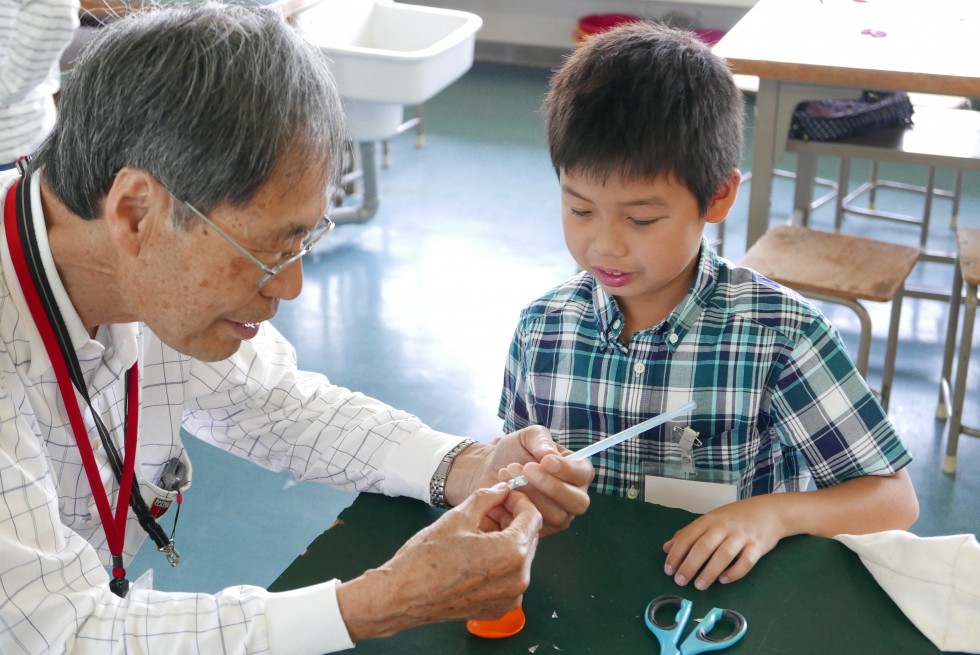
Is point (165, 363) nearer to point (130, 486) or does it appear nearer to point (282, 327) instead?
point (130, 486)

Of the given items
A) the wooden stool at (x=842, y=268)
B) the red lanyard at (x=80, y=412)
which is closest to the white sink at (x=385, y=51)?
the wooden stool at (x=842, y=268)

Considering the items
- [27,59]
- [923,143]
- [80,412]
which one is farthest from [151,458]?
[923,143]

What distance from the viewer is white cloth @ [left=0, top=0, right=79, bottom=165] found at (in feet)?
7.27

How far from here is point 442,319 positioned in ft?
11.4

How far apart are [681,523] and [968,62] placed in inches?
71.3

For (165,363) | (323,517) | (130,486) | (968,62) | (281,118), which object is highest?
(281,118)

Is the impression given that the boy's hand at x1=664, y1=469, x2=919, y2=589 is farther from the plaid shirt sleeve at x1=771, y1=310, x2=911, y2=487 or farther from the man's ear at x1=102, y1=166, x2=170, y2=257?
the man's ear at x1=102, y1=166, x2=170, y2=257

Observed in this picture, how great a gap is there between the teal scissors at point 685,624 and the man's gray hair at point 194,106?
563 mm

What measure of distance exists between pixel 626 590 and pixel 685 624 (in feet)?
0.27

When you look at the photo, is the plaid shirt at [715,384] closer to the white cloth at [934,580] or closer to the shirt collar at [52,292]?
the white cloth at [934,580]

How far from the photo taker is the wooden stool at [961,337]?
7.97 ft

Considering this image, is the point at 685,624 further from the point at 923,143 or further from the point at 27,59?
the point at 923,143

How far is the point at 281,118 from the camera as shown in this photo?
1041mm

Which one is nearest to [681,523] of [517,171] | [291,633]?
[291,633]
